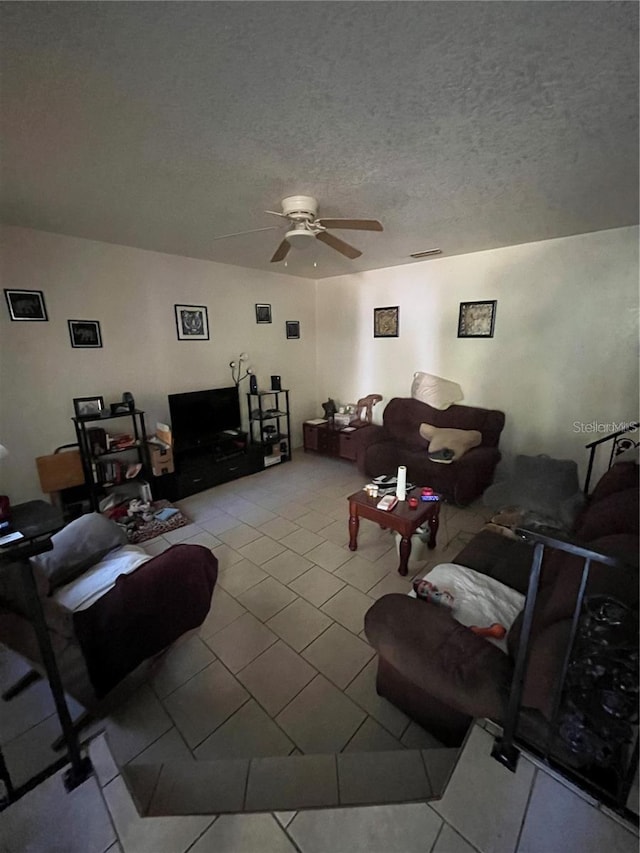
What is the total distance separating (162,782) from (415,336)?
4276 mm

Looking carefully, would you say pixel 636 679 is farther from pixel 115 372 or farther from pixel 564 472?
pixel 115 372

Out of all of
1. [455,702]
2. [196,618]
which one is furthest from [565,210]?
[196,618]

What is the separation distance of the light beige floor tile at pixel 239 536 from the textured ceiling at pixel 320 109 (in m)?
2.52

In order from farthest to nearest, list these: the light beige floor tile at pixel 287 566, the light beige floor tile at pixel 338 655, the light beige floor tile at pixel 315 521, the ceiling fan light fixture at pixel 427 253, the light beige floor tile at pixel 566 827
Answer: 1. the ceiling fan light fixture at pixel 427 253
2. the light beige floor tile at pixel 315 521
3. the light beige floor tile at pixel 287 566
4. the light beige floor tile at pixel 338 655
5. the light beige floor tile at pixel 566 827

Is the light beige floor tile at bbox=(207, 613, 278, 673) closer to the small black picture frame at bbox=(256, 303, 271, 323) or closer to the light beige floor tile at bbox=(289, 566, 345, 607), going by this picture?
the light beige floor tile at bbox=(289, 566, 345, 607)

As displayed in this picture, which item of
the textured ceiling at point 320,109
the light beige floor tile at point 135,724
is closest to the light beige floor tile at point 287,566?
the light beige floor tile at point 135,724

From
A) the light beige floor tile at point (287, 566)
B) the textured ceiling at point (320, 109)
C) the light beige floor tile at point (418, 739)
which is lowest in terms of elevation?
the light beige floor tile at point (418, 739)

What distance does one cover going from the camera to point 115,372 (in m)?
3.40

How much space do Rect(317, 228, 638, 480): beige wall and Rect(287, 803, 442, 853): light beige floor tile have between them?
3422 millimetres

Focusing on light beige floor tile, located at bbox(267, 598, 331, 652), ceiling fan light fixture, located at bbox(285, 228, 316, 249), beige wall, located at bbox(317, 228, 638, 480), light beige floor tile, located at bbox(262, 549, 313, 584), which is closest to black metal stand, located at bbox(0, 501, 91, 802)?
light beige floor tile, located at bbox(267, 598, 331, 652)

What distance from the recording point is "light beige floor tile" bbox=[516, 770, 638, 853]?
856 mm

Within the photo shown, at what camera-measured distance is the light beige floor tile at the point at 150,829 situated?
3.05 feet

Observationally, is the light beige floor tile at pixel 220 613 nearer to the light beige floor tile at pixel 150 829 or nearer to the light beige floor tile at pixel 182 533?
the light beige floor tile at pixel 182 533

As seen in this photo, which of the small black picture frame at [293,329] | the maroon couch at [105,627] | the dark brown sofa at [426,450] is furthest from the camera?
the small black picture frame at [293,329]
